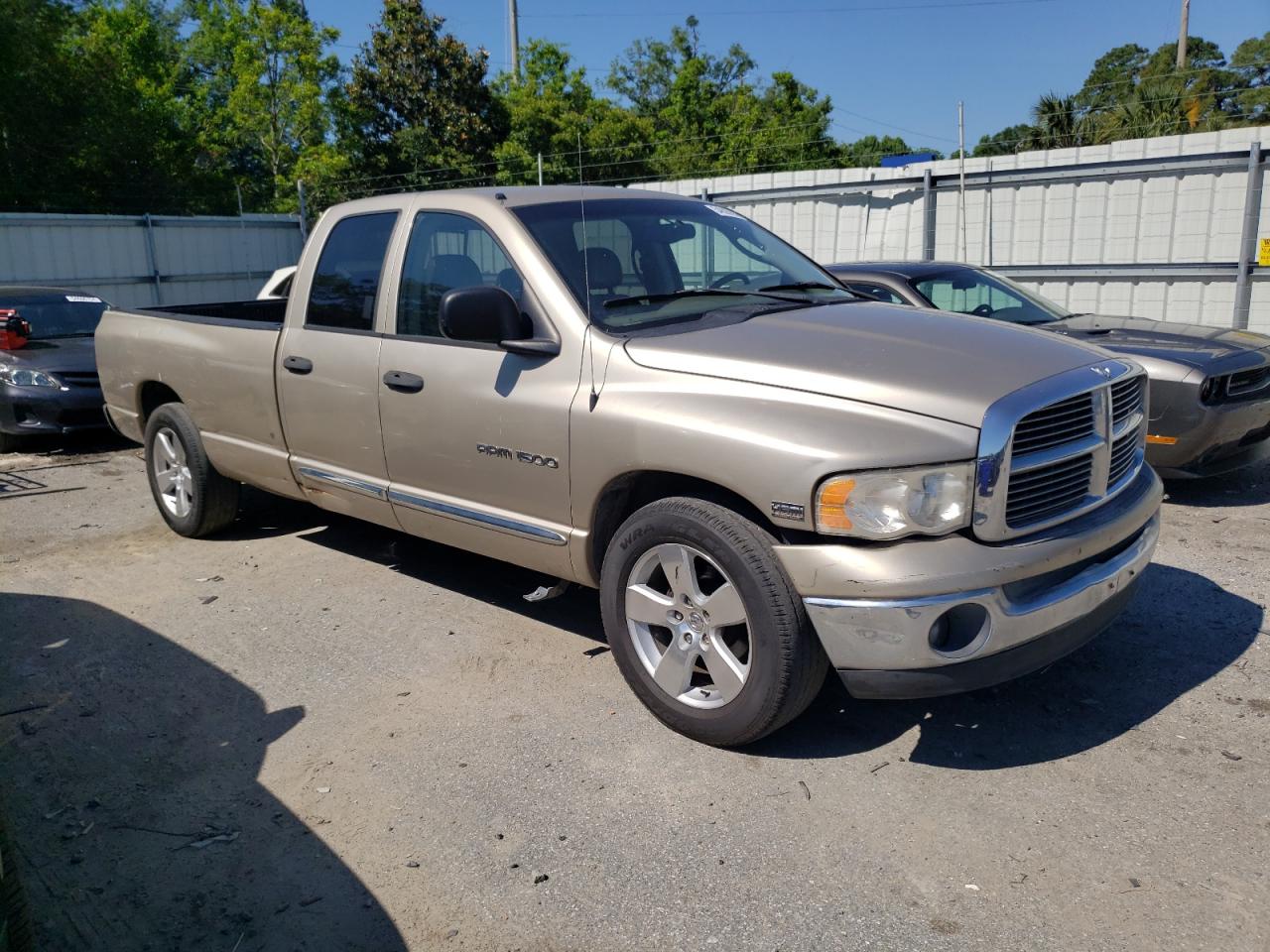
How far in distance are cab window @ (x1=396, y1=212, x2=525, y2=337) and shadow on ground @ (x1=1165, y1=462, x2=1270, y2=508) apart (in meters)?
4.98

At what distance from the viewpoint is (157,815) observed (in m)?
3.36

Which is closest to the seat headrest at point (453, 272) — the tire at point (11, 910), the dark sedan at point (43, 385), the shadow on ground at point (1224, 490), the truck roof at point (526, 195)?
A: the truck roof at point (526, 195)

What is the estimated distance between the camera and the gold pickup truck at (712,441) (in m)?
3.16

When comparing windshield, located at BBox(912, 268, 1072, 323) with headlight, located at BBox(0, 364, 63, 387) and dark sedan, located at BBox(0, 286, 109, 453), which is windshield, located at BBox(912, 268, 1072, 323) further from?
headlight, located at BBox(0, 364, 63, 387)

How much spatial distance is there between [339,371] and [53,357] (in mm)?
6007

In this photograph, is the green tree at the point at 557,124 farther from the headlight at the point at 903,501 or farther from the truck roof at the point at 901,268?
the headlight at the point at 903,501

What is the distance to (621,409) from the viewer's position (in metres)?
3.72

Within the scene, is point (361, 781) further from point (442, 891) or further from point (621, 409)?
point (621, 409)

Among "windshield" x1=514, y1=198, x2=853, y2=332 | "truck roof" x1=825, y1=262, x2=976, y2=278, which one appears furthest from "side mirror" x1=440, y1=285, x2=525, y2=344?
"truck roof" x1=825, y1=262, x2=976, y2=278

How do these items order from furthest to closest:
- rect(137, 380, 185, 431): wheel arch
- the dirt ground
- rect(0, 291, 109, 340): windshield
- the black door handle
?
rect(0, 291, 109, 340): windshield → rect(137, 380, 185, 431): wheel arch → the black door handle → the dirt ground

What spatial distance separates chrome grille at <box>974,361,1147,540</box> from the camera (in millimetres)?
3137

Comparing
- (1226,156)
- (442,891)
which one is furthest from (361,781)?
(1226,156)

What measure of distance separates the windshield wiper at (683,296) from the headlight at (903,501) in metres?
1.36

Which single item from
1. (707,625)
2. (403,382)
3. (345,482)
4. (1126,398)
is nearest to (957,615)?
(707,625)
